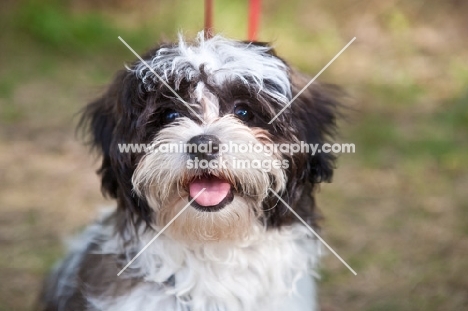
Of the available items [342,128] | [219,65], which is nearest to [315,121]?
[219,65]

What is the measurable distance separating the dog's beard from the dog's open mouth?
14 millimetres

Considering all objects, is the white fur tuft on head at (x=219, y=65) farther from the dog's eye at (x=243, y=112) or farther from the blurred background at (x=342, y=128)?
the blurred background at (x=342, y=128)

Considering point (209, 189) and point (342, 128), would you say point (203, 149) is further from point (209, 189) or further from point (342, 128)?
point (342, 128)

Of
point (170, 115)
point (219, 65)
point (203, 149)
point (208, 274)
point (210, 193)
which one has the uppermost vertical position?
point (219, 65)

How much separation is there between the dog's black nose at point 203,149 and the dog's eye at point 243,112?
0.21m

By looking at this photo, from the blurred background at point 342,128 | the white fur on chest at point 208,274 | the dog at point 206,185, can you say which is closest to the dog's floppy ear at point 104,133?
the dog at point 206,185

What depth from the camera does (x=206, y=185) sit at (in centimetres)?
245

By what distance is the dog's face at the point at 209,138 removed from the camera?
2.39 m

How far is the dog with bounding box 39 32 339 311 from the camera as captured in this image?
244 centimetres

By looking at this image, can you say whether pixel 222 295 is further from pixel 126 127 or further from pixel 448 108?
pixel 448 108

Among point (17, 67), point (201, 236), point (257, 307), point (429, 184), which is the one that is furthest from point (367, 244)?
point (17, 67)

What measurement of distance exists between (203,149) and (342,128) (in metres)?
3.37

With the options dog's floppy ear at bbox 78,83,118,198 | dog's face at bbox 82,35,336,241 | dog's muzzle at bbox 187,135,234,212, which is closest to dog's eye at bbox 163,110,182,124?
dog's face at bbox 82,35,336,241

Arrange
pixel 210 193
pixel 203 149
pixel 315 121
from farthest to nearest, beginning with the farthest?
1. pixel 315 121
2. pixel 210 193
3. pixel 203 149
